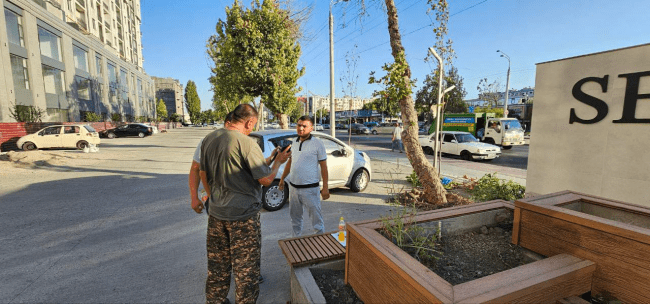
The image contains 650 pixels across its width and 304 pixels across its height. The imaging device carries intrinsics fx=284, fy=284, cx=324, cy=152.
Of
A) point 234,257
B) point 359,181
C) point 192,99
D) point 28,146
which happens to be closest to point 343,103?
point 359,181

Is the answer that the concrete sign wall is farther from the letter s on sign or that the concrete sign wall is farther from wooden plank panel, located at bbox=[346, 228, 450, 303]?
wooden plank panel, located at bbox=[346, 228, 450, 303]

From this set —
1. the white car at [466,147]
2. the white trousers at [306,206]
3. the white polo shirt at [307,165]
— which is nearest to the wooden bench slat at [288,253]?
the white trousers at [306,206]

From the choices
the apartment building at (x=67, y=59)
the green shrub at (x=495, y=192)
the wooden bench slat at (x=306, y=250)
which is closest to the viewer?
the wooden bench slat at (x=306, y=250)

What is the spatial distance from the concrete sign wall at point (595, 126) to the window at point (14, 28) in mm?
28091

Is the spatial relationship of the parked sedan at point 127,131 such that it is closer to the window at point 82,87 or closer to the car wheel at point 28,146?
the window at point 82,87

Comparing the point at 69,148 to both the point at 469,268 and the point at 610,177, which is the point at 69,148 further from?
the point at 610,177

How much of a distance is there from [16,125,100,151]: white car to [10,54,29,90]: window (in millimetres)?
6123

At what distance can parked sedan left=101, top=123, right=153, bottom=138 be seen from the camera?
27703 millimetres

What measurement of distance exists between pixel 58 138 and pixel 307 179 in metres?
19.3

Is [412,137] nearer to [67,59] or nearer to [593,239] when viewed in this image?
[593,239]

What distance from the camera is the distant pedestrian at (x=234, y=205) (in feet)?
7.82

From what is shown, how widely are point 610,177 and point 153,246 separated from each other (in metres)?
6.71

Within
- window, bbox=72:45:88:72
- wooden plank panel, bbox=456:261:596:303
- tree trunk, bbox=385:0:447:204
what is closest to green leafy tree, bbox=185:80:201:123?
window, bbox=72:45:88:72

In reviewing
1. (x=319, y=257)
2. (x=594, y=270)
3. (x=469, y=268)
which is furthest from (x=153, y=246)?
(x=594, y=270)
